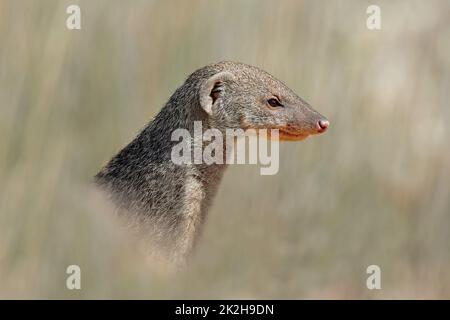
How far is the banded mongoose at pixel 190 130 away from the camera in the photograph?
4.83 metres

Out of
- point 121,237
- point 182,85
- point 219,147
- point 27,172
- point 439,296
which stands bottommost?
point 439,296

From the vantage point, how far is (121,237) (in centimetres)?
293

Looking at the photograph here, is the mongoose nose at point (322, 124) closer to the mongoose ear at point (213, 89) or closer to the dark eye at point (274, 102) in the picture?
the dark eye at point (274, 102)

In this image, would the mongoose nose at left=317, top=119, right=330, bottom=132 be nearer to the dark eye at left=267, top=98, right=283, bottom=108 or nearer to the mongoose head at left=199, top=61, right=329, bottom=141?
the mongoose head at left=199, top=61, right=329, bottom=141

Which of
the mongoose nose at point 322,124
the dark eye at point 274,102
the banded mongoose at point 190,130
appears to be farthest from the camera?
the dark eye at point 274,102

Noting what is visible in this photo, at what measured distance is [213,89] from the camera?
5059 millimetres

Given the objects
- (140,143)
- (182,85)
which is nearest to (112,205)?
(140,143)

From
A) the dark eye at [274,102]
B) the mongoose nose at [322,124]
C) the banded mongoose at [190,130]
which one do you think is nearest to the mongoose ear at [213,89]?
the banded mongoose at [190,130]

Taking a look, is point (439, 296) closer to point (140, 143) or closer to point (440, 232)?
point (440, 232)

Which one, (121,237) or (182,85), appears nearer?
(121,237)

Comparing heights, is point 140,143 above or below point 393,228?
above

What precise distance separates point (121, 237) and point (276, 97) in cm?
238

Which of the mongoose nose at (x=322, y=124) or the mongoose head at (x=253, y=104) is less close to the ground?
the mongoose head at (x=253, y=104)

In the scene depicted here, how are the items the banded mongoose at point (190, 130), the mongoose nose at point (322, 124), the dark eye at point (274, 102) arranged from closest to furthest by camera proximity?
1. the banded mongoose at point (190, 130)
2. the mongoose nose at point (322, 124)
3. the dark eye at point (274, 102)
